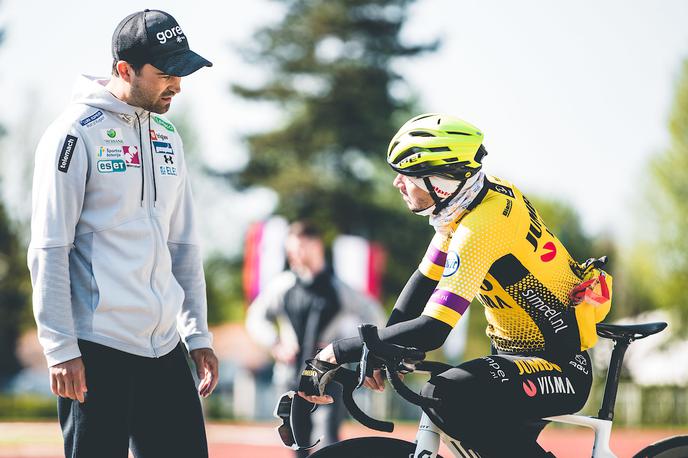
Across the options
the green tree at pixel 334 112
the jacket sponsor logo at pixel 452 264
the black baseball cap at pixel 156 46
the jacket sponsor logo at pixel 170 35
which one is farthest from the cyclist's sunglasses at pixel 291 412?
the green tree at pixel 334 112

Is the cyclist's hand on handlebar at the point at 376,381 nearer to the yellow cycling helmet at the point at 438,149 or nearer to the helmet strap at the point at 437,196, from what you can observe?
the helmet strap at the point at 437,196

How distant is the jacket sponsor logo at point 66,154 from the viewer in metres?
4.27

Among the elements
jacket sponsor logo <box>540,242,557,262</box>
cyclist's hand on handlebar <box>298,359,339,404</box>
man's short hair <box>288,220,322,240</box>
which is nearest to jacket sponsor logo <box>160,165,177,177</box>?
cyclist's hand on handlebar <box>298,359,339,404</box>

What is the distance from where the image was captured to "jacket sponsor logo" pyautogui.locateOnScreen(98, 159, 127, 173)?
172 inches

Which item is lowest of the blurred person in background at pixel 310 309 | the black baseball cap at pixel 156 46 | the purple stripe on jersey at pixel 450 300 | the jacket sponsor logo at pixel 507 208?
the blurred person in background at pixel 310 309

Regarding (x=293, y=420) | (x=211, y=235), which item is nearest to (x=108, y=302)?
(x=293, y=420)

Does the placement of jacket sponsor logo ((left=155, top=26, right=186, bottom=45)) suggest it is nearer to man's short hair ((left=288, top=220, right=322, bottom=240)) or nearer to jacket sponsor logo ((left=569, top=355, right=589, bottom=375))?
jacket sponsor logo ((left=569, top=355, right=589, bottom=375))

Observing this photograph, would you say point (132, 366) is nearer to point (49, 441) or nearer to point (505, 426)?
point (505, 426)

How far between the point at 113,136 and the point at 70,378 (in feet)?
3.27

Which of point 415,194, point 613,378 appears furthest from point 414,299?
point 613,378

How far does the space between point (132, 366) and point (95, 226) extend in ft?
1.92

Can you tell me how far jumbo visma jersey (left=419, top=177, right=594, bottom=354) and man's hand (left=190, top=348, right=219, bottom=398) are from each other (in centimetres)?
103

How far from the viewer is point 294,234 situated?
955 centimetres

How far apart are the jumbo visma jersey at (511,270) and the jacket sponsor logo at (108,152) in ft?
4.45
